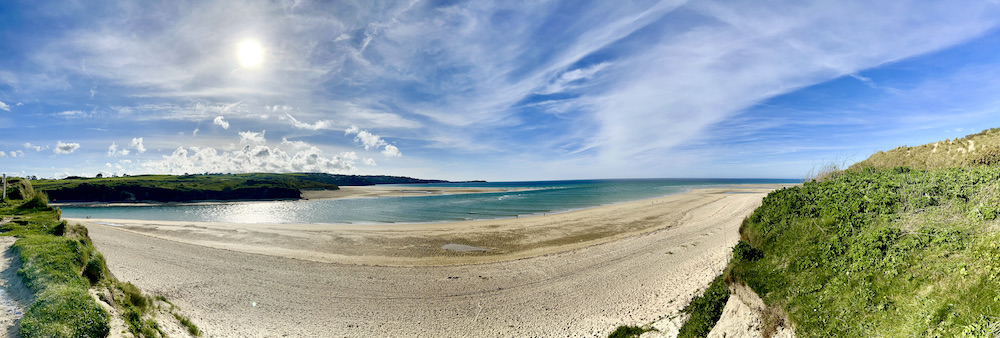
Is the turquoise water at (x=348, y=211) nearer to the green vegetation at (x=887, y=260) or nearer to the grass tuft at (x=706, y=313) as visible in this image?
the grass tuft at (x=706, y=313)

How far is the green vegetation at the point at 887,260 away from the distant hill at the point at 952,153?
7431 mm

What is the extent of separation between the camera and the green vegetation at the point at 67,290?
5.81 meters

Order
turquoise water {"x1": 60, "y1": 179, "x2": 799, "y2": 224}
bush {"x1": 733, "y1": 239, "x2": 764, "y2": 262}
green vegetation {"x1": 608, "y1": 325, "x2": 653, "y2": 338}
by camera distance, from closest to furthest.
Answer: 1. bush {"x1": 733, "y1": 239, "x2": 764, "y2": 262}
2. green vegetation {"x1": 608, "y1": 325, "x2": 653, "y2": 338}
3. turquoise water {"x1": 60, "y1": 179, "x2": 799, "y2": 224}

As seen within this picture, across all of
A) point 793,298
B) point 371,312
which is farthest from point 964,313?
point 371,312

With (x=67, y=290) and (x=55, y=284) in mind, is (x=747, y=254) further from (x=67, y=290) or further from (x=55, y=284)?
(x=55, y=284)

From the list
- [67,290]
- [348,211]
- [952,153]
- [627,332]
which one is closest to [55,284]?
[67,290]

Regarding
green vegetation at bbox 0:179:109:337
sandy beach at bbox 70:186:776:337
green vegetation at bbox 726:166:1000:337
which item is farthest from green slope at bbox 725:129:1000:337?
green vegetation at bbox 0:179:109:337

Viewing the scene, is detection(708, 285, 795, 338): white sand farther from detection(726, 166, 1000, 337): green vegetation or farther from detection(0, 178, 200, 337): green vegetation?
detection(0, 178, 200, 337): green vegetation

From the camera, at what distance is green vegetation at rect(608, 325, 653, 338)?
9.48m

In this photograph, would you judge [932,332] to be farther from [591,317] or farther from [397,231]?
[397,231]

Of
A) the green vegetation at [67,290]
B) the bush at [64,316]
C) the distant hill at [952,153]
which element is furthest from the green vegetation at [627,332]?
the distant hill at [952,153]

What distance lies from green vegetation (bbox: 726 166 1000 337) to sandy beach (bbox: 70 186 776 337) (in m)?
3.49

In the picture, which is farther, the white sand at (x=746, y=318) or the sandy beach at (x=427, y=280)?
the sandy beach at (x=427, y=280)

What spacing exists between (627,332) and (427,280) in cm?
967
